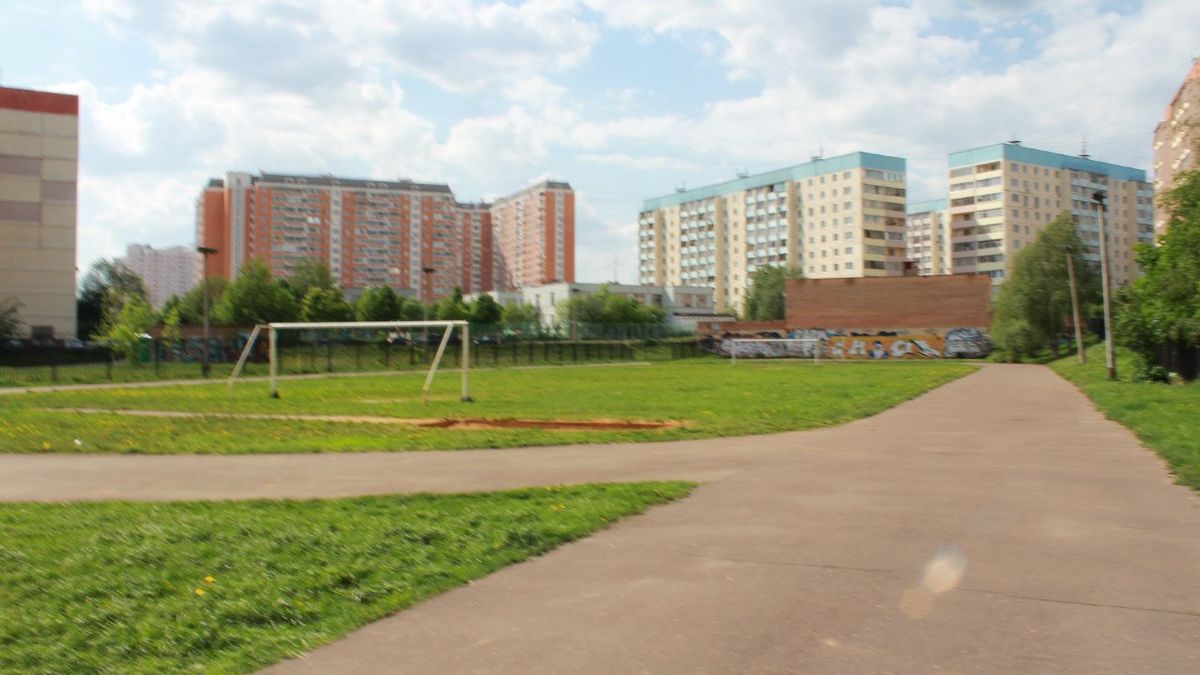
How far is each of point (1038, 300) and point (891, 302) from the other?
42.6 ft

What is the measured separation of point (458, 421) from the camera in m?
17.8

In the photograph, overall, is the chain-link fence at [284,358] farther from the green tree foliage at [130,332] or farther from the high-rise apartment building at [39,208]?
the high-rise apartment building at [39,208]

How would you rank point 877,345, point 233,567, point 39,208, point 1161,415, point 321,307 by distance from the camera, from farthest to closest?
point 321,307, point 877,345, point 39,208, point 1161,415, point 233,567

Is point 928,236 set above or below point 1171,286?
above

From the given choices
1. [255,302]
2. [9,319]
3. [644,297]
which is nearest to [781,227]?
[644,297]

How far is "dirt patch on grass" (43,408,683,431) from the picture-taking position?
16.5 m

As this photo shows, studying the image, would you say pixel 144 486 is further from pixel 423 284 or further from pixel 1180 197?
pixel 423 284

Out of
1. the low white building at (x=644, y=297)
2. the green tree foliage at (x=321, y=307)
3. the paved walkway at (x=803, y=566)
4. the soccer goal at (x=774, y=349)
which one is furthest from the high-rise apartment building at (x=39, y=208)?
the paved walkway at (x=803, y=566)

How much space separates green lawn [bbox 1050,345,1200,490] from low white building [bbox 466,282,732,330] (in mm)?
82863

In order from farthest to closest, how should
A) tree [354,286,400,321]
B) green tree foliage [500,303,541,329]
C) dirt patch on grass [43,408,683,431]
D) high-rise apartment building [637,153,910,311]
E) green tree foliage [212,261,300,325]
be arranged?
1. high-rise apartment building [637,153,910,311]
2. green tree foliage [500,303,541,329]
3. tree [354,286,400,321]
4. green tree foliage [212,261,300,325]
5. dirt patch on grass [43,408,683,431]

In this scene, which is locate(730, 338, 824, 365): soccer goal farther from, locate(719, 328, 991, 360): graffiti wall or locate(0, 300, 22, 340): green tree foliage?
locate(0, 300, 22, 340): green tree foliage

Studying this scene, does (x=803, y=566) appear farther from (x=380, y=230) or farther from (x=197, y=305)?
(x=380, y=230)

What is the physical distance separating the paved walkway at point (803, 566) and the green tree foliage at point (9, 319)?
189 feet

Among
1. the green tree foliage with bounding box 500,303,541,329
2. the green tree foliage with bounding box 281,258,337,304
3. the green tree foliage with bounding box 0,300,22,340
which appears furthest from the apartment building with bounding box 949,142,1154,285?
the green tree foliage with bounding box 0,300,22,340
